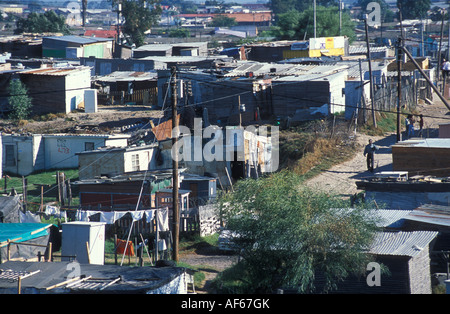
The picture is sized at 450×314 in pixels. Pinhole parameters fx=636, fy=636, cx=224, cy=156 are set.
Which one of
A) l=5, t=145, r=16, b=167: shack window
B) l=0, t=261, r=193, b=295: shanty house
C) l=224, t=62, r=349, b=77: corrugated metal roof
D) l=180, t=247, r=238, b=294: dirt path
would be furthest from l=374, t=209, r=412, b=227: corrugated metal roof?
l=5, t=145, r=16, b=167: shack window

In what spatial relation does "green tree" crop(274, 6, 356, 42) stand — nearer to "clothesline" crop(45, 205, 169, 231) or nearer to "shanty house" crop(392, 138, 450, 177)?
"shanty house" crop(392, 138, 450, 177)

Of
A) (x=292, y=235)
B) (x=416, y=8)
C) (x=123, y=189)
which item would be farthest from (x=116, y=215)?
(x=416, y=8)

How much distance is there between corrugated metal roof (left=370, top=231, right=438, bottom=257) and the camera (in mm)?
11906

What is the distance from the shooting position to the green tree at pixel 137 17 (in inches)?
2579

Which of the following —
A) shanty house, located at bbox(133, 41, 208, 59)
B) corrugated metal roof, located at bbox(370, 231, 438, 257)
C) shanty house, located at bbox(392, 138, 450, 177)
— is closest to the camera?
corrugated metal roof, located at bbox(370, 231, 438, 257)

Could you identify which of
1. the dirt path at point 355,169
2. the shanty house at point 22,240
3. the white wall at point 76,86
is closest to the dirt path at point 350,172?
the dirt path at point 355,169

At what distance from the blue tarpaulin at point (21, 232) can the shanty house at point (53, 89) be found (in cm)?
1804

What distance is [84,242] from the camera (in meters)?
14.3

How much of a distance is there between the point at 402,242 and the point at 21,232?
8394mm

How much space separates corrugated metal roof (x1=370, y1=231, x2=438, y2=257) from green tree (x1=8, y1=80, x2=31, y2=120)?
23796 millimetres
